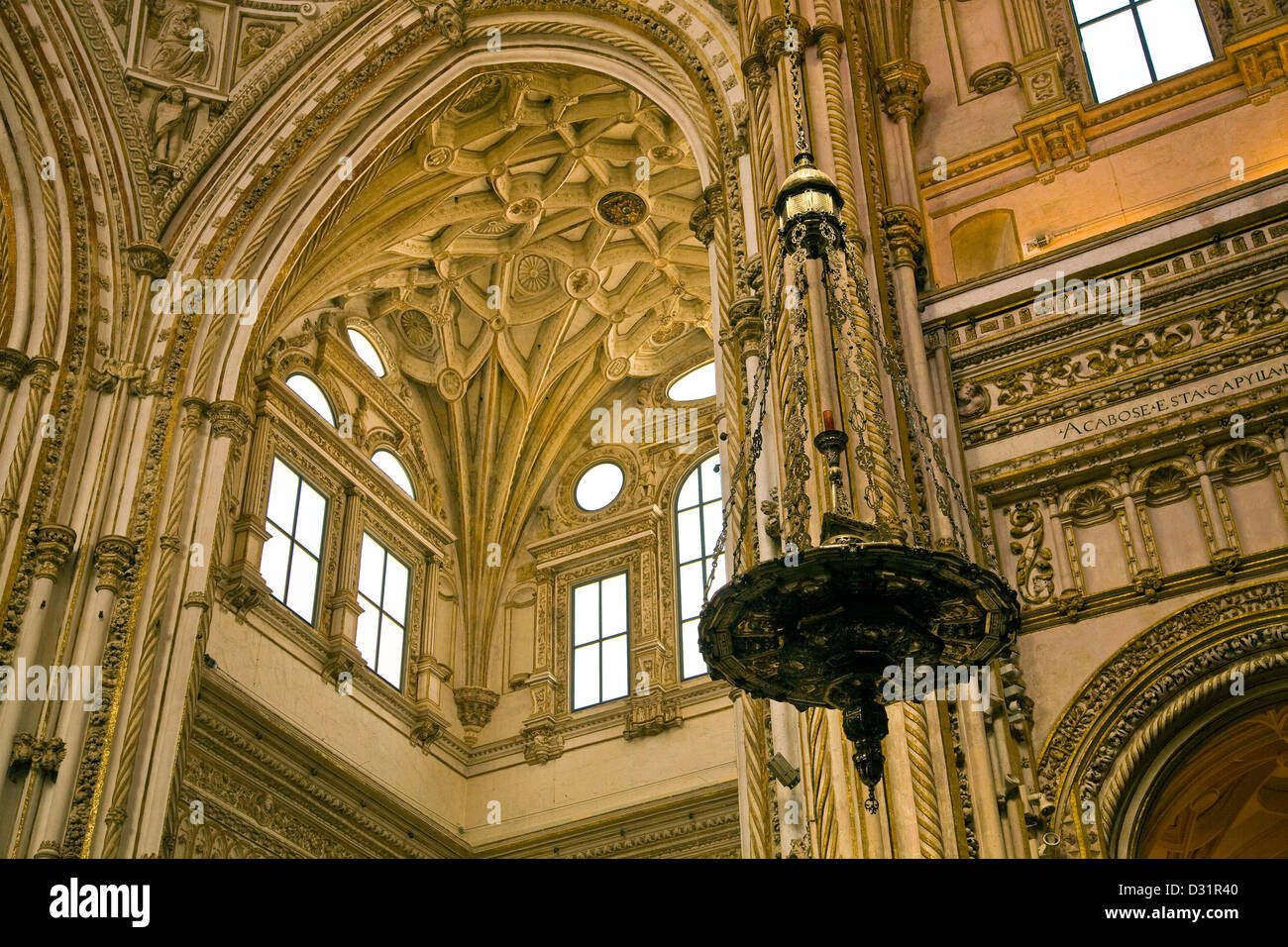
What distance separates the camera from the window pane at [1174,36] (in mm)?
11344

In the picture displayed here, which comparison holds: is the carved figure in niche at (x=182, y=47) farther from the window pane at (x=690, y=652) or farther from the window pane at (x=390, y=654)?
A: the window pane at (x=690, y=652)

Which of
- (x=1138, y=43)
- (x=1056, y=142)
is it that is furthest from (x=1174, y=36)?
(x=1056, y=142)

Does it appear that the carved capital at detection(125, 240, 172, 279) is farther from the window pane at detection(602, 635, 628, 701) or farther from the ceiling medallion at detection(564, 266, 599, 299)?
the window pane at detection(602, 635, 628, 701)

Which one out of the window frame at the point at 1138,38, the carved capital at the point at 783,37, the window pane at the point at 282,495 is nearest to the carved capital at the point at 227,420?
the window pane at the point at 282,495

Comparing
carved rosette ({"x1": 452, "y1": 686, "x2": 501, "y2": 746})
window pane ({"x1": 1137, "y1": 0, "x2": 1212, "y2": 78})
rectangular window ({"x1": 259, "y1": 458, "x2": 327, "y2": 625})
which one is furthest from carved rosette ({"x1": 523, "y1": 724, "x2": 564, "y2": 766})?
window pane ({"x1": 1137, "y1": 0, "x2": 1212, "y2": 78})

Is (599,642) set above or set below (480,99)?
below

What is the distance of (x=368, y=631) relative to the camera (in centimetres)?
1717

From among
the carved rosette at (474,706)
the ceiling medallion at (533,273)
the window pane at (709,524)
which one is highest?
the ceiling medallion at (533,273)

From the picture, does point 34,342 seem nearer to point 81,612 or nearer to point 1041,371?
point 81,612

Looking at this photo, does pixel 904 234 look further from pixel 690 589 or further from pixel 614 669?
pixel 614 669

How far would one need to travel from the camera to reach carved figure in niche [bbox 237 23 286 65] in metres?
15.5

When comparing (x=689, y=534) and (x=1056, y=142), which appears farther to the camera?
(x=689, y=534)

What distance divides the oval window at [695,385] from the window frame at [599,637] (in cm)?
245

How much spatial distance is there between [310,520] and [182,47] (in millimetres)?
5200
